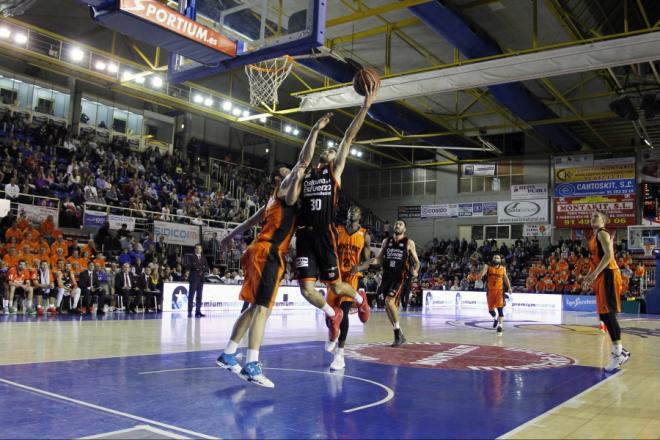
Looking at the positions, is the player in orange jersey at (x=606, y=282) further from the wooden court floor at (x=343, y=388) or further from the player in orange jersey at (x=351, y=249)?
the player in orange jersey at (x=351, y=249)

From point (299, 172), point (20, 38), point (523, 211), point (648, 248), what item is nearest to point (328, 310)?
point (299, 172)

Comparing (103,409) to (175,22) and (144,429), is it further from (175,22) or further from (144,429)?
(175,22)

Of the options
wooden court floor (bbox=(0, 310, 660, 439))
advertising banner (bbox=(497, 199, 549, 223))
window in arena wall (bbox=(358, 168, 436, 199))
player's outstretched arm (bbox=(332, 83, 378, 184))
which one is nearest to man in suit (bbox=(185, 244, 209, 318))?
wooden court floor (bbox=(0, 310, 660, 439))

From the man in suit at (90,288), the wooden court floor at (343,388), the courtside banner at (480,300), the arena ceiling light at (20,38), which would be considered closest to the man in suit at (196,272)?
the man in suit at (90,288)

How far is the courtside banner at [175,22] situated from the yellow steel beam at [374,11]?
27.5 feet

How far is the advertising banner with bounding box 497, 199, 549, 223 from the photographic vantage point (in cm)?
3434

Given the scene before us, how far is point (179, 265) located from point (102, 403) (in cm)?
1455

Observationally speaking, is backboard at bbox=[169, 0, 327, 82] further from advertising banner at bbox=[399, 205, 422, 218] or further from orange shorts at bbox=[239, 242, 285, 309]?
advertising banner at bbox=[399, 205, 422, 218]

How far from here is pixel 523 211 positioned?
3494 cm

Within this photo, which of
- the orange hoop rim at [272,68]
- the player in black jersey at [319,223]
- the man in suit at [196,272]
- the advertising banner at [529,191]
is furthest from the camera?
the advertising banner at [529,191]

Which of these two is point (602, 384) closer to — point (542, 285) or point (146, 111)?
point (542, 285)

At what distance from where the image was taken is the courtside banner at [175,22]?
6.79m

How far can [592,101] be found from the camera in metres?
26.8

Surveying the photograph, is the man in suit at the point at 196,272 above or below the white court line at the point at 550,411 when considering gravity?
above
